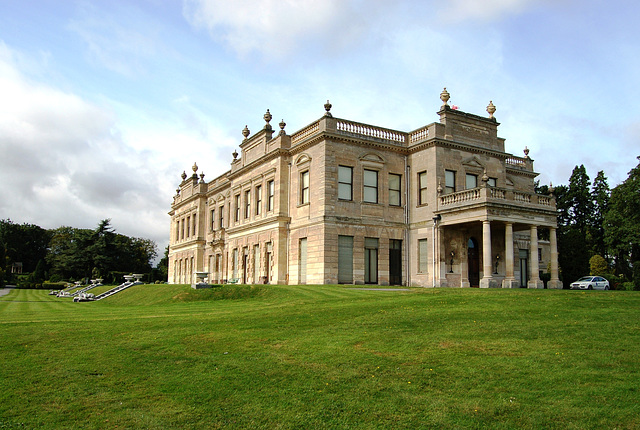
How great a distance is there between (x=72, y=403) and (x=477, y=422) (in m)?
6.85

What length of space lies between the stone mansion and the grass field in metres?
16.6

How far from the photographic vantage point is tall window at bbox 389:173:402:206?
37031 millimetres

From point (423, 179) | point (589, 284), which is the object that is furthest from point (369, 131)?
point (589, 284)

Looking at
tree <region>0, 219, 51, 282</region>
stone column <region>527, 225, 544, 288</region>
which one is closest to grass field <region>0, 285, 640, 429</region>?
stone column <region>527, 225, 544, 288</region>

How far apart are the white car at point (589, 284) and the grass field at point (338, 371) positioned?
23588mm

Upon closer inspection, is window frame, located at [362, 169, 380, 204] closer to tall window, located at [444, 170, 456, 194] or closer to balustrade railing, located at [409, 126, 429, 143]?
balustrade railing, located at [409, 126, 429, 143]

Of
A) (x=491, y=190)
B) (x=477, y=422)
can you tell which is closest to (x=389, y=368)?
(x=477, y=422)

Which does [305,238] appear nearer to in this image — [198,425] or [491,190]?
[491,190]

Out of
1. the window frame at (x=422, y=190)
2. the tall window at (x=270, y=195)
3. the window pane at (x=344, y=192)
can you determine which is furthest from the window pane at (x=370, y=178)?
the tall window at (x=270, y=195)

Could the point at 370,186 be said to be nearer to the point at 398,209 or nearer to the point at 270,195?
the point at 398,209

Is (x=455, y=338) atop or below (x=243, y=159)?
below

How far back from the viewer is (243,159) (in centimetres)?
4728

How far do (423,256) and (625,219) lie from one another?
31.9m

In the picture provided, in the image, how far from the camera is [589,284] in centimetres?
3881
